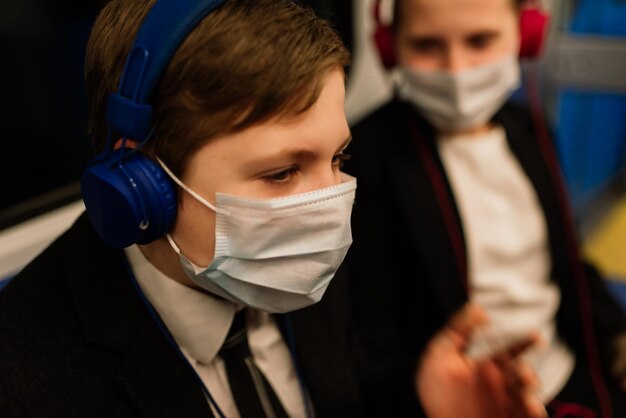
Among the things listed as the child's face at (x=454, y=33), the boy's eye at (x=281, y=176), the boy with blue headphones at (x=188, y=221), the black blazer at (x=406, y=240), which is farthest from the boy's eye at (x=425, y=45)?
the boy's eye at (x=281, y=176)

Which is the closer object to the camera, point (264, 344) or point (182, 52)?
point (182, 52)

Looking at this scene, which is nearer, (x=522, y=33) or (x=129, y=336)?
(x=129, y=336)

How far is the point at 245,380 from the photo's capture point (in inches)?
41.1

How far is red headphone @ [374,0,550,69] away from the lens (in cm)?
156

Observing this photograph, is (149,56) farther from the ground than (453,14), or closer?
farther from the ground

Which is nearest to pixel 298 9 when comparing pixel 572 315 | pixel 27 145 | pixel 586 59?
pixel 27 145

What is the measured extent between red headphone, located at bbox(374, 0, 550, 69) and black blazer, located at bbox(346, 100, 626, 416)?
16 centimetres

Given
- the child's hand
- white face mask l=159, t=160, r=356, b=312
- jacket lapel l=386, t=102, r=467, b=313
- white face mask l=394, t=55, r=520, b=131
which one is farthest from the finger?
white face mask l=394, t=55, r=520, b=131

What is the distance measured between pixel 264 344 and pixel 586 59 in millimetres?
2493

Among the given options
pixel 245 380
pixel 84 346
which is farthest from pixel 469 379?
pixel 84 346

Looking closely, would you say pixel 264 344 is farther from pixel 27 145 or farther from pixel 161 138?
pixel 27 145

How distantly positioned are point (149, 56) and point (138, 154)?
0.46 feet

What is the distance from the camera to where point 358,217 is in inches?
61.2

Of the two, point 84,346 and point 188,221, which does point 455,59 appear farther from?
point 84,346
